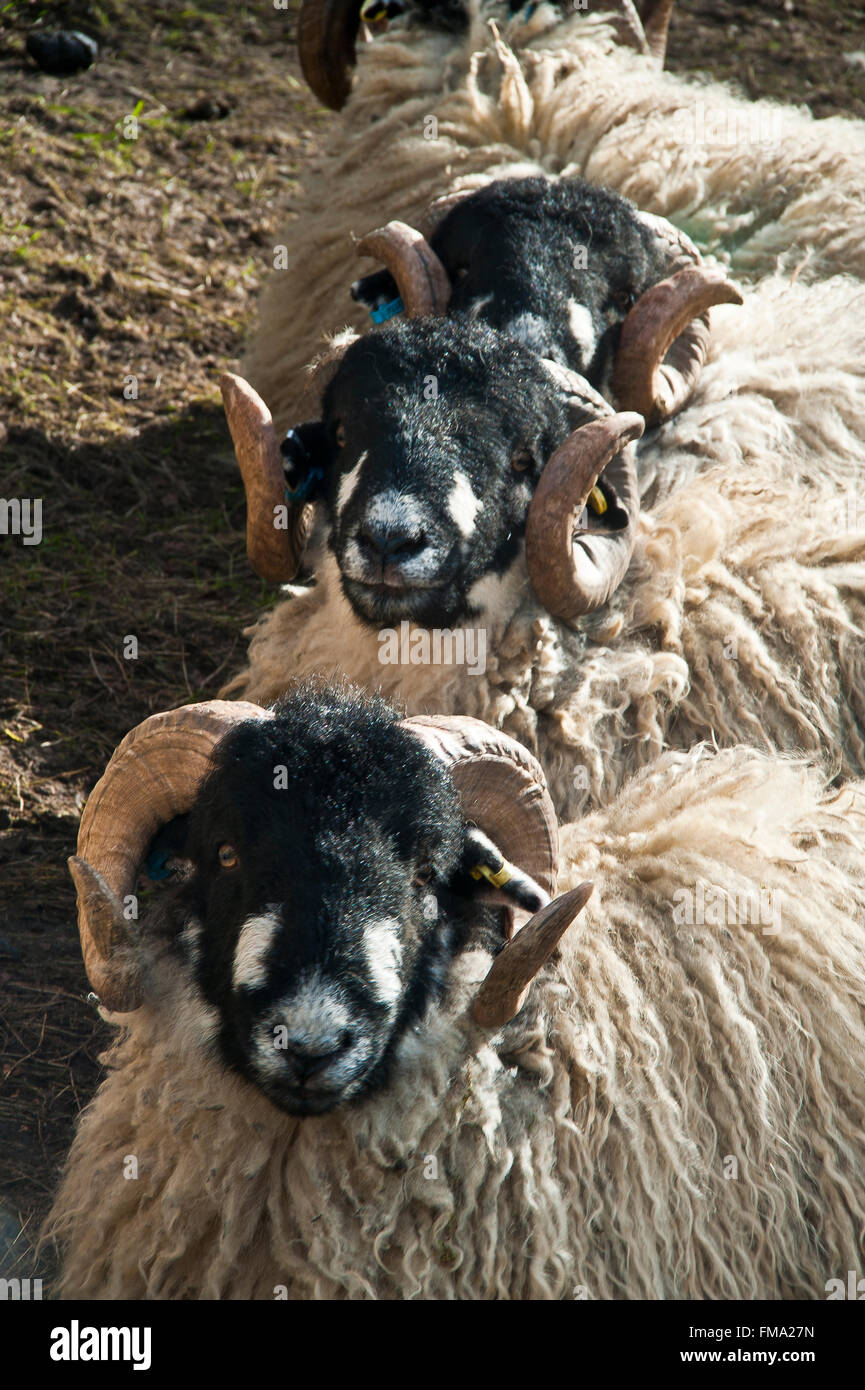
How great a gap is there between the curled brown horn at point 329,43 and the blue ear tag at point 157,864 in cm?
546

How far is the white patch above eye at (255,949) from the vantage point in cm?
297

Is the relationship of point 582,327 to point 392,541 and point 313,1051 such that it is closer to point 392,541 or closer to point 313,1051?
point 392,541

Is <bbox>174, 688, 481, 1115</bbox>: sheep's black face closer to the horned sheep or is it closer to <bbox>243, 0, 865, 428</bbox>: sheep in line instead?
the horned sheep

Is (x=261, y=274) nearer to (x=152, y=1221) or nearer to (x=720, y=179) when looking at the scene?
(x=720, y=179)

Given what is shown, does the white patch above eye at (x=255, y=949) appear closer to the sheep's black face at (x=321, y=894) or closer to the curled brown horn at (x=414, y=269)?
the sheep's black face at (x=321, y=894)

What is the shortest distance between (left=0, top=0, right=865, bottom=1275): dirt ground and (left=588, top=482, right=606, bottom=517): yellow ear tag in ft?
6.42

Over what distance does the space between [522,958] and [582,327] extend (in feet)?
8.80

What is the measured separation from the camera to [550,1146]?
128 inches

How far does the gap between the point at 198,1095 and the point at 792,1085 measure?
1.43 meters

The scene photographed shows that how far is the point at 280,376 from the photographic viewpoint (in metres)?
7.00

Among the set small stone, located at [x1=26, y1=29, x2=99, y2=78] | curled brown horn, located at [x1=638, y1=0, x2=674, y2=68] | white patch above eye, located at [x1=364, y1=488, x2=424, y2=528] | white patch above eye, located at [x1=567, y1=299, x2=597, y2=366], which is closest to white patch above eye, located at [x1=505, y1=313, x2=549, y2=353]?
white patch above eye, located at [x1=567, y1=299, x2=597, y2=366]

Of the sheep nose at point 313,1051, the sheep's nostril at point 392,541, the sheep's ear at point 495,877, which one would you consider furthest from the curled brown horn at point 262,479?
the sheep nose at point 313,1051

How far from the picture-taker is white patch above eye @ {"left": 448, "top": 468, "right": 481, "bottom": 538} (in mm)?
4203

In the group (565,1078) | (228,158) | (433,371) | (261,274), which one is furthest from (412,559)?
(228,158)
